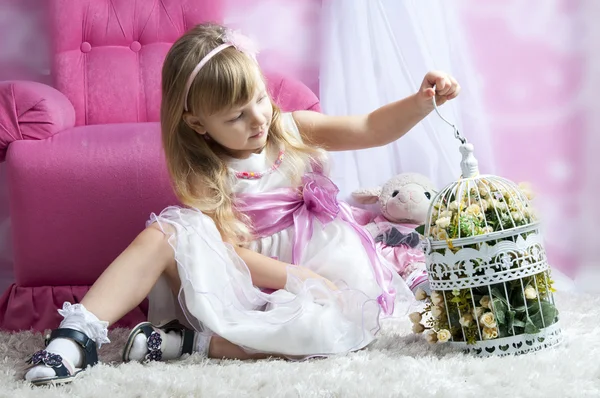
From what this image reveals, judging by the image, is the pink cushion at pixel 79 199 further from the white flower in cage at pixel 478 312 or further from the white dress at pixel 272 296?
the white flower in cage at pixel 478 312

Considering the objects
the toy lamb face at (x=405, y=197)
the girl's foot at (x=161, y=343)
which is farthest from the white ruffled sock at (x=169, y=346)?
the toy lamb face at (x=405, y=197)

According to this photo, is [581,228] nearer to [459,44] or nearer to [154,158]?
[459,44]

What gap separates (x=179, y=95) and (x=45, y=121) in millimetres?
397

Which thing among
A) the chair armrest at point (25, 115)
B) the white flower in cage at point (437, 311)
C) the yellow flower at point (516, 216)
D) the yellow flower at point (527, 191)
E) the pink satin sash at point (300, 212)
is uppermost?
the chair armrest at point (25, 115)

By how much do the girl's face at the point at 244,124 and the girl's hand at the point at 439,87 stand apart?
11.8 inches

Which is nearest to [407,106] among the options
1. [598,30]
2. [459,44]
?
[459,44]

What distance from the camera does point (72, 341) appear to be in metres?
1.23

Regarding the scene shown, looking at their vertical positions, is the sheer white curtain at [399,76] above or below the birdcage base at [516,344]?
above

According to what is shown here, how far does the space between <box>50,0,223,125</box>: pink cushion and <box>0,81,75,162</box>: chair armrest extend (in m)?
0.30

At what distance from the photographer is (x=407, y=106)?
4.87 feet

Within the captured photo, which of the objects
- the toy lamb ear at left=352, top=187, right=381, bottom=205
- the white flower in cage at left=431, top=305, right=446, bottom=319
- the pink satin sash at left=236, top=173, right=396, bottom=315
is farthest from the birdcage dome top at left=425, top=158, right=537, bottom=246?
the toy lamb ear at left=352, top=187, right=381, bottom=205

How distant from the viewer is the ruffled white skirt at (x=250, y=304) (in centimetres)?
128

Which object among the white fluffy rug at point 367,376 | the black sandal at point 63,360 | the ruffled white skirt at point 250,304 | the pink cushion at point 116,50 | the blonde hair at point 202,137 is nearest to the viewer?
the white fluffy rug at point 367,376

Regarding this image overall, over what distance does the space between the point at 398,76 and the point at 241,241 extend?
878 mm
